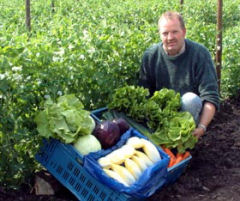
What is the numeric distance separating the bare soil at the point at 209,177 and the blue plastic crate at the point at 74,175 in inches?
9.9

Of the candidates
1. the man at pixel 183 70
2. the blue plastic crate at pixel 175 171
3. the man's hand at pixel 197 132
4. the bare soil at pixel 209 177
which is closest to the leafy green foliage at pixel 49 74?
the man at pixel 183 70

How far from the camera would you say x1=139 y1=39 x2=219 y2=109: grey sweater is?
4.62 meters

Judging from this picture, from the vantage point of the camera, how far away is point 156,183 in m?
3.71

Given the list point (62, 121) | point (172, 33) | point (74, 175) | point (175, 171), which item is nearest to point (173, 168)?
point (175, 171)

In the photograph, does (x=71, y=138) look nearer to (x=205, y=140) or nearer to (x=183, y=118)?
(x=183, y=118)

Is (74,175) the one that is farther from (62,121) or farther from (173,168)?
(173,168)

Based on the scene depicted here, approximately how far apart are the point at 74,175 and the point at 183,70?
1727mm

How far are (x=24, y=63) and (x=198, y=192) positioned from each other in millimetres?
1797

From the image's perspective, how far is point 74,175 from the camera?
360 cm

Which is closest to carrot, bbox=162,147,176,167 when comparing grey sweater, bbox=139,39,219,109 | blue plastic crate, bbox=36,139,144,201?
blue plastic crate, bbox=36,139,144,201

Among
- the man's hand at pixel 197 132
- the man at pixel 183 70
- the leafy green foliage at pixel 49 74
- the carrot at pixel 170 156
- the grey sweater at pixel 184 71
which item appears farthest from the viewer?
the grey sweater at pixel 184 71

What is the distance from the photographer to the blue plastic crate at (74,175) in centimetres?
351

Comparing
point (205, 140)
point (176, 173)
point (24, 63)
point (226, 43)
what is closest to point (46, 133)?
point (24, 63)

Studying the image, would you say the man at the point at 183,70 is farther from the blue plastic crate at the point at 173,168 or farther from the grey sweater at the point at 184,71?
the blue plastic crate at the point at 173,168
